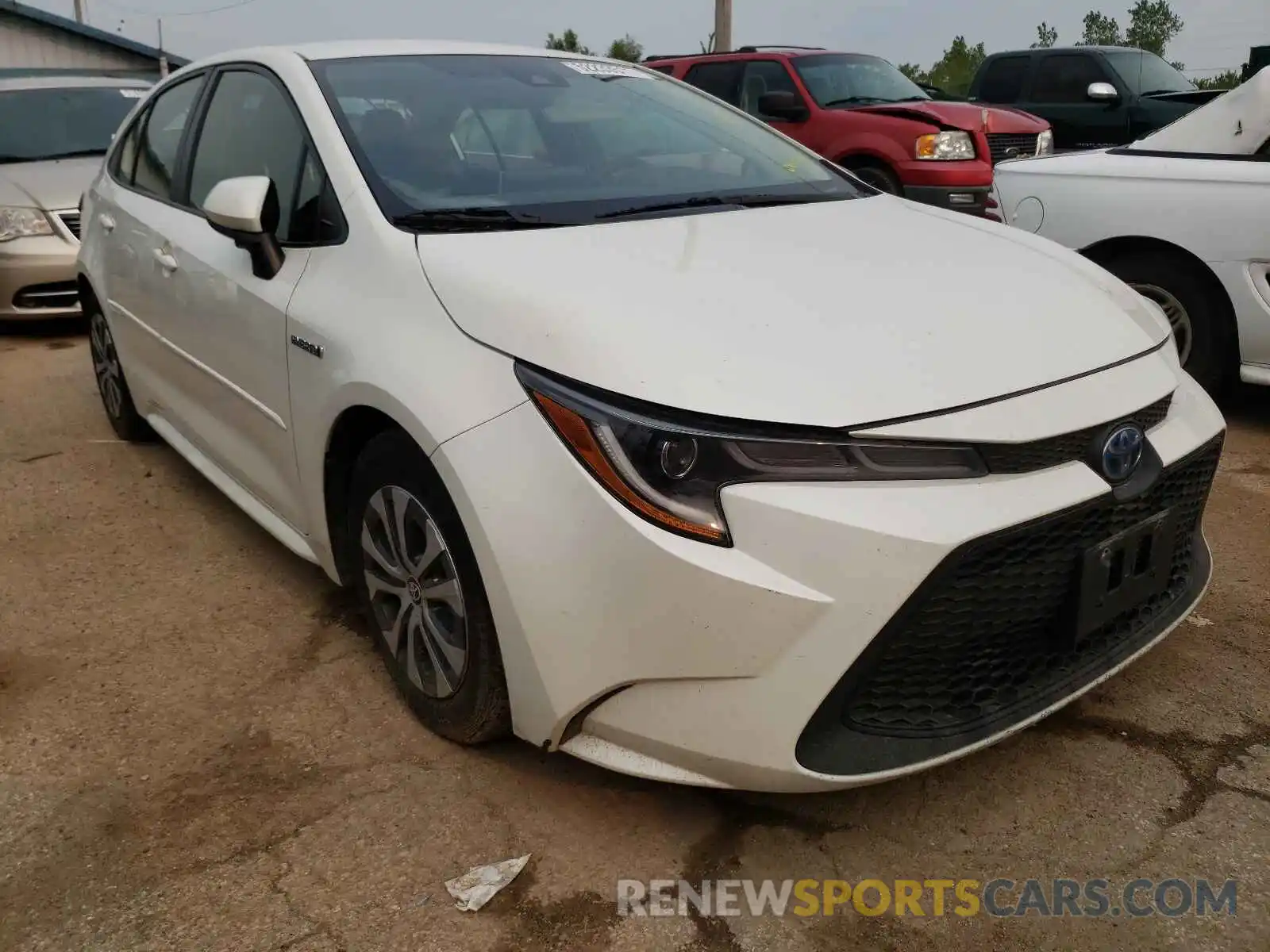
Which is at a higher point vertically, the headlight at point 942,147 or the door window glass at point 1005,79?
the door window glass at point 1005,79

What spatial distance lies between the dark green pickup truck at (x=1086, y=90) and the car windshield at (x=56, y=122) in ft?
26.0

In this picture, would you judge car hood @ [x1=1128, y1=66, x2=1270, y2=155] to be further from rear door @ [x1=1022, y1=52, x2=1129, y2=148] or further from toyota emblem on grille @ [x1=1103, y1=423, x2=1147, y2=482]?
rear door @ [x1=1022, y1=52, x2=1129, y2=148]

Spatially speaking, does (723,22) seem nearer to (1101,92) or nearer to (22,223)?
(1101,92)

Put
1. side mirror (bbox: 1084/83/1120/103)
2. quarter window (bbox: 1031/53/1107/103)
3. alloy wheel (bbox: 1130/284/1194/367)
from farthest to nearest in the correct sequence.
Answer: quarter window (bbox: 1031/53/1107/103) → side mirror (bbox: 1084/83/1120/103) → alloy wheel (bbox: 1130/284/1194/367)

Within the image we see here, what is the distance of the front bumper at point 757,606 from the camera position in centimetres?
173

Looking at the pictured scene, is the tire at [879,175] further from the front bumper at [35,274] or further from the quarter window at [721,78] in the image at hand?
the front bumper at [35,274]

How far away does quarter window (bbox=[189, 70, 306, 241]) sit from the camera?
2.70m

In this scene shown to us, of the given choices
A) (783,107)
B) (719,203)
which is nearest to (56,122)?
(783,107)

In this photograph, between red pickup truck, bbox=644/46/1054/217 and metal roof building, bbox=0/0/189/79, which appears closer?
red pickup truck, bbox=644/46/1054/217

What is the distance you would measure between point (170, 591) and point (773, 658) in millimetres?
2159

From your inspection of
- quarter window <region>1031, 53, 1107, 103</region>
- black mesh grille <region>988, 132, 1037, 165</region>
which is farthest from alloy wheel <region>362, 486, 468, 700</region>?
quarter window <region>1031, 53, 1107, 103</region>

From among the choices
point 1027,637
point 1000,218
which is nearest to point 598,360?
point 1027,637

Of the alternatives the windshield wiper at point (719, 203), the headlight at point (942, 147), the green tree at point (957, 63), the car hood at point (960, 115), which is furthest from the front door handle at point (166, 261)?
the green tree at point (957, 63)

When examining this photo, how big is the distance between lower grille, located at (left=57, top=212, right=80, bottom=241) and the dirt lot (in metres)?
4.46
